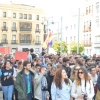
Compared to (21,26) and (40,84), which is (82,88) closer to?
(40,84)

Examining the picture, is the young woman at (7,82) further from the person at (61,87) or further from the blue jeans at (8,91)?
the person at (61,87)

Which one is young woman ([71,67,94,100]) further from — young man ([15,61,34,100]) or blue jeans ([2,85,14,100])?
blue jeans ([2,85,14,100])

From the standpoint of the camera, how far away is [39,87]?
7.24 meters

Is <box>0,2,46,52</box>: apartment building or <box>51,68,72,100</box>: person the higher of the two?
<box>0,2,46,52</box>: apartment building

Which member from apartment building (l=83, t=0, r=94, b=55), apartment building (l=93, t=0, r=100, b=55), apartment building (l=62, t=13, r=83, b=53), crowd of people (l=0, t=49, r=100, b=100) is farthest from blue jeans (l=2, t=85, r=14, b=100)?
apartment building (l=62, t=13, r=83, b=53)

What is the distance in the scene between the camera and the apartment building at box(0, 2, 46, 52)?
6406 centimetres

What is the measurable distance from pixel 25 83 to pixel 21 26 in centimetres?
5958

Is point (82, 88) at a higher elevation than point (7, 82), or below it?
higher

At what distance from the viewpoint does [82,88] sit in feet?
19.5

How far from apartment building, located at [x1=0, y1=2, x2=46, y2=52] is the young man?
56739 mm

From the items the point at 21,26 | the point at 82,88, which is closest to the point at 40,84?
the point at 82,88

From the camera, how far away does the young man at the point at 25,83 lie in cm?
698

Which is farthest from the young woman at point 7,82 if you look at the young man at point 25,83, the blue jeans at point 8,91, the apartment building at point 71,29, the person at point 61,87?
the apartment building at point 71,29

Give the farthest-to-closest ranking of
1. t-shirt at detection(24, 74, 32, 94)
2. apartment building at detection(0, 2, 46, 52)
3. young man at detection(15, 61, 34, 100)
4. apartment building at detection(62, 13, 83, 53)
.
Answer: apartment building at detection(0, 2, 46, 52) < apartment building at detection(62, 13, 83, 53) < t-shirt at detection(24, 74, 32, 94) < young man at detection(15, 61, 34, 100)
